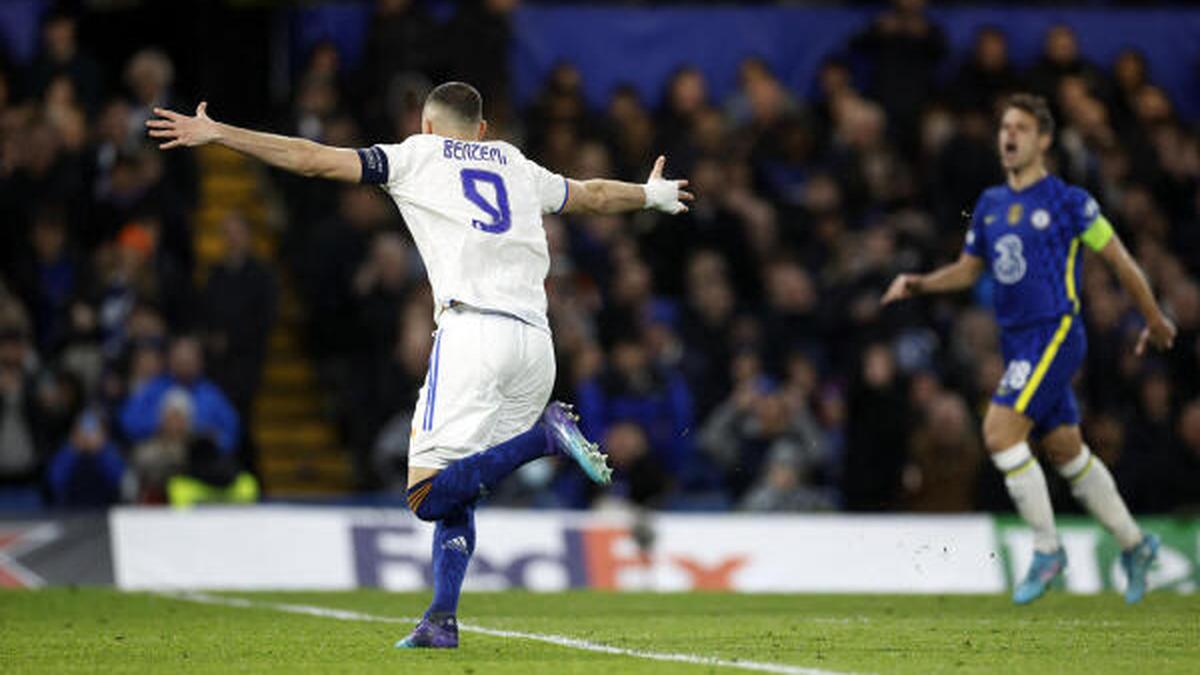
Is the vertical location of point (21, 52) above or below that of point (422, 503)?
above

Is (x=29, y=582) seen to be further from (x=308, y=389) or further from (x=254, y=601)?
(x=308, y=389)

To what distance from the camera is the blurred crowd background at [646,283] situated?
17906 millimetres

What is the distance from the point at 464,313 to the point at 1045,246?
14.3ft

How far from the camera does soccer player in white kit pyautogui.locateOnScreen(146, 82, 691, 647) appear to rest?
9.48 m

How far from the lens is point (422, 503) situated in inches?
376

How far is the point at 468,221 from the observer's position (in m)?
9.65

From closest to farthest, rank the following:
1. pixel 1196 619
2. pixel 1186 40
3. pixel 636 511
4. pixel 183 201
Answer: pixel 1196 619
pixel 636 511
pixel 183 201
pixel 1186 40

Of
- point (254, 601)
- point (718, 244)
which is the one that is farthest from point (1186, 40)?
point (254, 601)

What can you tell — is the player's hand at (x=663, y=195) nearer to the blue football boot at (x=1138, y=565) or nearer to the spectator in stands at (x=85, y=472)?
the blue football boot at (x=1138, y=565)

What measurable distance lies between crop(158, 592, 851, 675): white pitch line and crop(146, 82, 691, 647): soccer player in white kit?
718mm

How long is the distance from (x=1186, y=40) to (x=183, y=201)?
419 inches

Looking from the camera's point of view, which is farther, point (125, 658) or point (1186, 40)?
point (1186, 40)

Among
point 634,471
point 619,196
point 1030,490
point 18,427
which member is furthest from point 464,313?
point 18,427

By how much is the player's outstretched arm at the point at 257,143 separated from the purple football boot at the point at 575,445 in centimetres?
135
